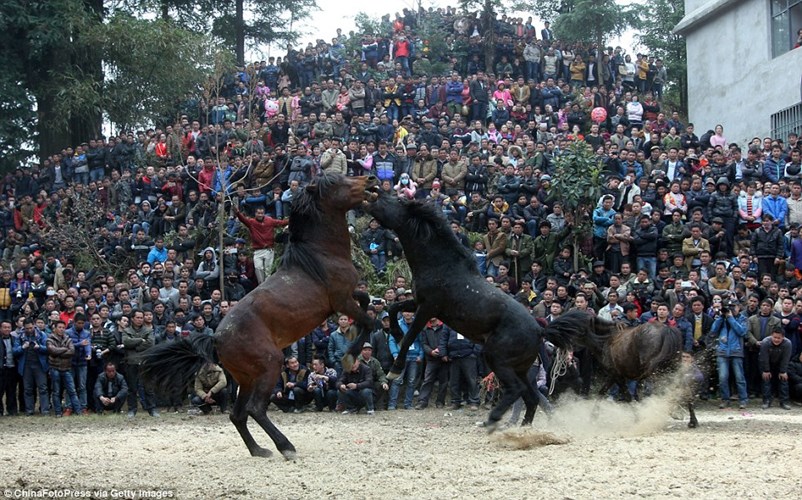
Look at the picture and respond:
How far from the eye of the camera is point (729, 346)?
16266 mm

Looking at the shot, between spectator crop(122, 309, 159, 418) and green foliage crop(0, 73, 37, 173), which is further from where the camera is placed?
green foliage crop(0, 73, 37, 173)

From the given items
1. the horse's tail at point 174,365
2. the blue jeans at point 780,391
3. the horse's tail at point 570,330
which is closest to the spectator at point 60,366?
the horse's tail at point 174,365

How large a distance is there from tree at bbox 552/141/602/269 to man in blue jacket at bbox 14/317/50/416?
10580mm

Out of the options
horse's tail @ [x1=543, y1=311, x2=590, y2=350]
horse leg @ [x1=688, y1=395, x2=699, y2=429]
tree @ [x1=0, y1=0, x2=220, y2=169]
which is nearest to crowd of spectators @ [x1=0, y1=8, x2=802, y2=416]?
tree @ [x1=0, y1=0, x2=220, y2=169]

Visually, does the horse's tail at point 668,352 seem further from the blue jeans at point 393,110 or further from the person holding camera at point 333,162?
the blue jeans at point 393,110

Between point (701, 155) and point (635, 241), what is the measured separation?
4623 mm

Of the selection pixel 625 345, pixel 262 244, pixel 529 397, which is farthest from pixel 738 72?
pixel 529 397

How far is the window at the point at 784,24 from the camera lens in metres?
27.0

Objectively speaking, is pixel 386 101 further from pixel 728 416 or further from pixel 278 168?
pixel 728 416

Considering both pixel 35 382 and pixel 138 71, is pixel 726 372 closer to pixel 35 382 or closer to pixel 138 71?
pixel 35 382

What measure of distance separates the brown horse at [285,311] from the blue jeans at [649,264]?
967 centimetres

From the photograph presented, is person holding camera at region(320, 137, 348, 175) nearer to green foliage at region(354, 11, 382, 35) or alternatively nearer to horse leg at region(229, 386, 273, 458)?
horse leg at region(229, 386, 273, 458)

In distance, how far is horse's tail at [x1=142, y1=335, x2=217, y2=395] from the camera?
10.7m

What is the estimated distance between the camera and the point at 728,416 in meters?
14.6
